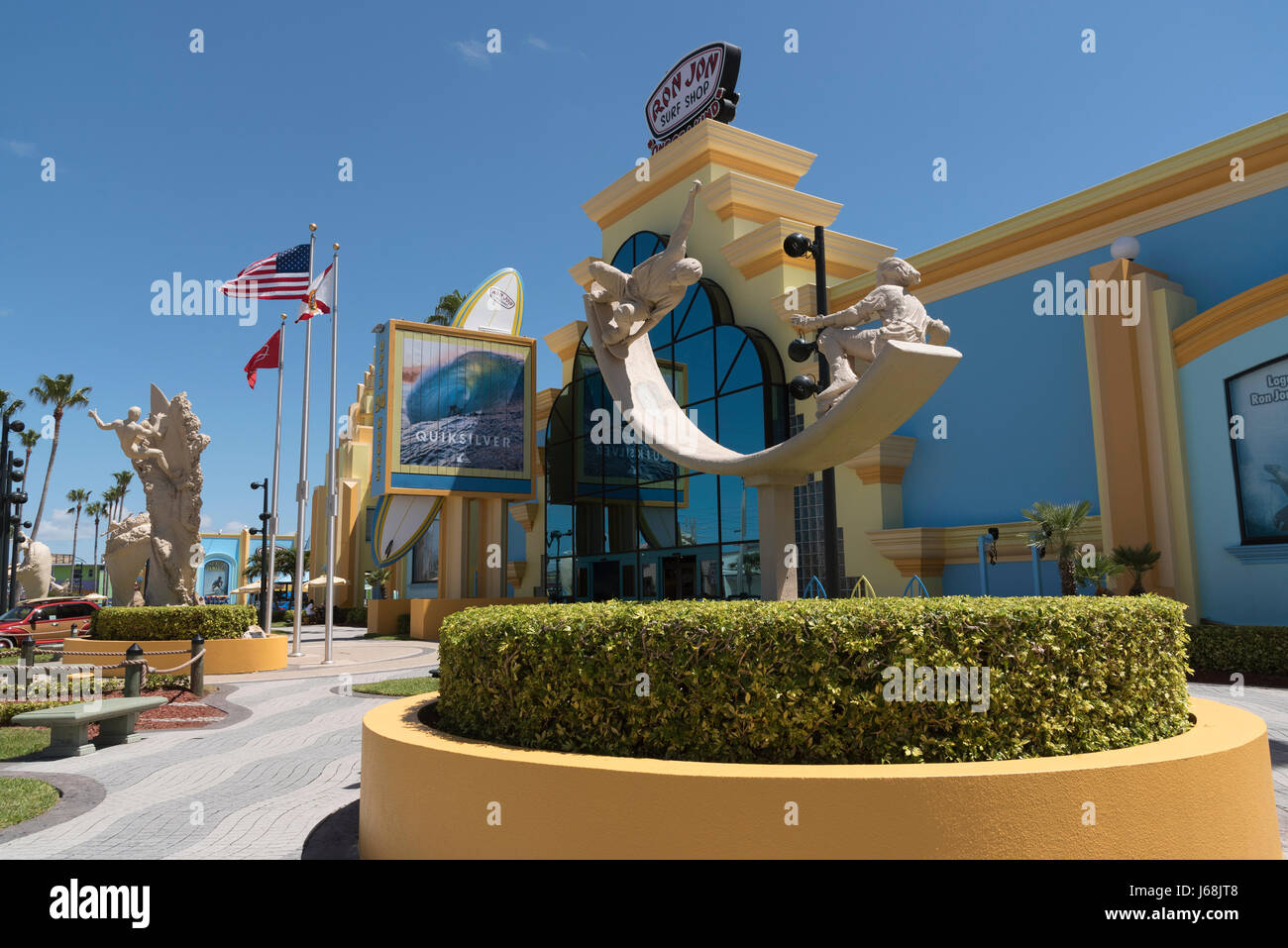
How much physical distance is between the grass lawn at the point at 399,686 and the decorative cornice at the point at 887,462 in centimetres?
1036

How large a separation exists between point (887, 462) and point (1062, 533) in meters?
4.51

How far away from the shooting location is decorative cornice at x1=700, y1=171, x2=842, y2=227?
75.7 feet

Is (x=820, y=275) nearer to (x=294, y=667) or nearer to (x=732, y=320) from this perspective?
(x=732, y=320)

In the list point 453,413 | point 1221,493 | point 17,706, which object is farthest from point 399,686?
point 453,413

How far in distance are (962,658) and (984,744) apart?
0.46 metres

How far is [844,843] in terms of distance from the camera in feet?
12.6

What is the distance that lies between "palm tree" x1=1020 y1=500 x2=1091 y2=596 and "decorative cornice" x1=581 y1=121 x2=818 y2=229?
14.3m

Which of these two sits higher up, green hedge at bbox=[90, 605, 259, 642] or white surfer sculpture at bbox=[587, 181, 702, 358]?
white surfer sculpture at bbox=[587, 181, 702, 358]

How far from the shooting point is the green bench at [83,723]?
9.49 metres

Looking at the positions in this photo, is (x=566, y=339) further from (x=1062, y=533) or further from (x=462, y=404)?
(x=1062, y=533)

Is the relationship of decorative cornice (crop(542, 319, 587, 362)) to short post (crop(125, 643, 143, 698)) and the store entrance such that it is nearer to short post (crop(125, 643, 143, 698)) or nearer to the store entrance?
the store entrance

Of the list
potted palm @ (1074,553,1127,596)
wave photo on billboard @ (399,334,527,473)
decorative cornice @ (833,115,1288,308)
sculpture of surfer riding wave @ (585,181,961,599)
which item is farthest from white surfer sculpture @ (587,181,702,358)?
wave photo on billboard @ (399,334,527,473)

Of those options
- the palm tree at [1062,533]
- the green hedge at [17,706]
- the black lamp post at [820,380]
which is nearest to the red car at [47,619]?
the green hedge at [17,706]
